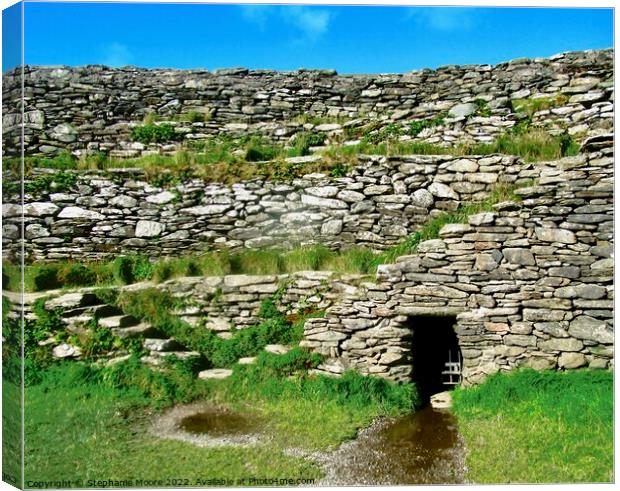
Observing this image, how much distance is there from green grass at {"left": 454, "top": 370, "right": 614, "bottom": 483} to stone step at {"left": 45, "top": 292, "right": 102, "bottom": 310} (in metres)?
4.15

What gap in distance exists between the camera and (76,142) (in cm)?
713

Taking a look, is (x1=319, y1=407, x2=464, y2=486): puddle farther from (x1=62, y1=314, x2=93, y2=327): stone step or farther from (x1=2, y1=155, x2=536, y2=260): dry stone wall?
(x1=62, y1=314, x2=93, y2=327): stone step

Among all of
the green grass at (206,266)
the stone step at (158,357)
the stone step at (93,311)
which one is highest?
the green grass at (206,266)

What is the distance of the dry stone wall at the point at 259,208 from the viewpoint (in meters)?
6.84

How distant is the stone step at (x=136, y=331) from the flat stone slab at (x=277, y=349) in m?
1.24

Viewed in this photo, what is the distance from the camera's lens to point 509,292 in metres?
Answer: 6.46

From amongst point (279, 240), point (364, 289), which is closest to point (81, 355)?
point (279, 240)

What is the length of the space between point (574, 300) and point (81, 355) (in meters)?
5.24

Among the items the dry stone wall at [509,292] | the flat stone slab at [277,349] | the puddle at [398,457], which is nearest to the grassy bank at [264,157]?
the dry stone wall at [509,292]

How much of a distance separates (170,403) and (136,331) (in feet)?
2.82

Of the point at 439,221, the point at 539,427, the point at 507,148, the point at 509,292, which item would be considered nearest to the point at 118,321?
the point at 439,221

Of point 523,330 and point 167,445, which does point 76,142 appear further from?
point 523,330

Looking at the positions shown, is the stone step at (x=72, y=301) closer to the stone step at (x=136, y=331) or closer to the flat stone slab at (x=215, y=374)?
the stone step at (x=136, y=331)

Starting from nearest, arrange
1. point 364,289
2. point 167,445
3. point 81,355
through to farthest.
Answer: point 167,445 < point 81,355 < point 364,289
